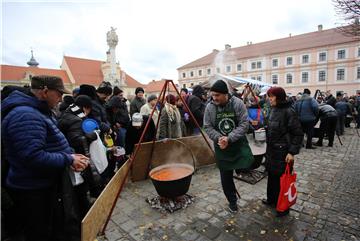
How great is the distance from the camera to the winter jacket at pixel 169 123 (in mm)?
5117

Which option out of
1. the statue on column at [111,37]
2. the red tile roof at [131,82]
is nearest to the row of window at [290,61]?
the red tile roof at [131,82]

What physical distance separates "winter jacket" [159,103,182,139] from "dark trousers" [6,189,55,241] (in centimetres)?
317

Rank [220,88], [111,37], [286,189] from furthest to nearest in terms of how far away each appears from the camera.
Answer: [111,37]
[220,88]
[286,189]

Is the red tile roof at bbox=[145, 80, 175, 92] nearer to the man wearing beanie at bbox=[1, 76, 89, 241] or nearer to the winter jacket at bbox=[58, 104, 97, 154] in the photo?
the winter jacket at bbox=[58, 104, 97, 154]

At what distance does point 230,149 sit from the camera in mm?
3301

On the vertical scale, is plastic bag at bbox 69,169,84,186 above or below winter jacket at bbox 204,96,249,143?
below

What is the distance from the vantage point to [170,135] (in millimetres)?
5188

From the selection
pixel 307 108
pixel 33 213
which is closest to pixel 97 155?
pixel 33 213

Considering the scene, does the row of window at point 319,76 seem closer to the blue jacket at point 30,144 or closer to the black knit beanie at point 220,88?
the black knit beanie at point 220,88

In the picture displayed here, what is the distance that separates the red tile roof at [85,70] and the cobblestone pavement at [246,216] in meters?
57.1

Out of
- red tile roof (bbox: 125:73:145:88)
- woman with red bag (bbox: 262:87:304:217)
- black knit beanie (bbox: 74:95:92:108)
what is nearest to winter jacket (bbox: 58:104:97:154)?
black knit beanie (bbox: 74:95:92:108)

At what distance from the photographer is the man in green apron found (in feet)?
10.7

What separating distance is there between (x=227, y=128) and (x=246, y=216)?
1429 millimetres

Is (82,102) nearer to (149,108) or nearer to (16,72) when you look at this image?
(149,108)
